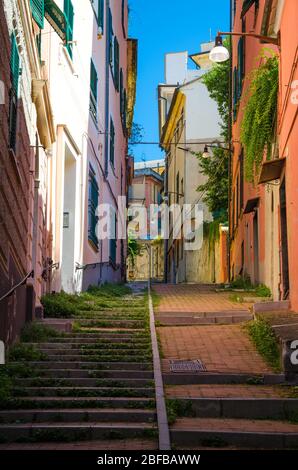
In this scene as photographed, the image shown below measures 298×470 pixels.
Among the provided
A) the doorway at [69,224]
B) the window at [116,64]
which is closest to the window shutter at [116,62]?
the window at [116,64]

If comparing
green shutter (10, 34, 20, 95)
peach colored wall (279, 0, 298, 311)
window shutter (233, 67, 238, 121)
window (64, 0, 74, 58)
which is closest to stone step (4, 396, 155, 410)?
green shutter (10, 34, 20, 95)

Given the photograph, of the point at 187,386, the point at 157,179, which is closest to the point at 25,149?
the point at 187,386

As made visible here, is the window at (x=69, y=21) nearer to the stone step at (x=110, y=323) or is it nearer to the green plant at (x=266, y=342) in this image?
the stone step at (x=110, y=323)

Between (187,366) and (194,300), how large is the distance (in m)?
7.84

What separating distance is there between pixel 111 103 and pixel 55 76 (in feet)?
33.7

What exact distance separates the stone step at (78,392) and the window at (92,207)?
9814mm

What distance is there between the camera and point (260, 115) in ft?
46.7

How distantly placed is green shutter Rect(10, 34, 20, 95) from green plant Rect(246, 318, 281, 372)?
4.78 m

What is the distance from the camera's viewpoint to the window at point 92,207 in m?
17.5

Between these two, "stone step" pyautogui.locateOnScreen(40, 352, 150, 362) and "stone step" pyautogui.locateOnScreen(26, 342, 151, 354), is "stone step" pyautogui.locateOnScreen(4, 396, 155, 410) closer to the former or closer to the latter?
"stone step" pyautogui.locateOnScreen(40, 352, 150, 362)
